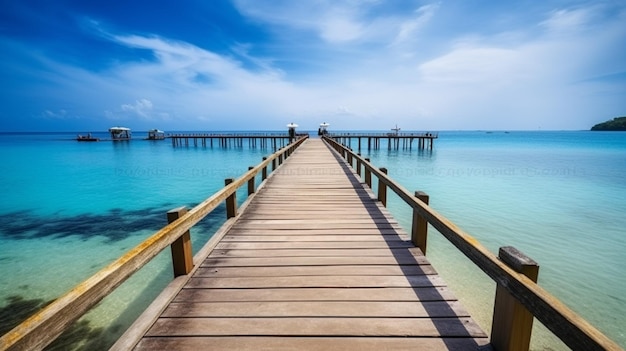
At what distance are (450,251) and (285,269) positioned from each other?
6.19m

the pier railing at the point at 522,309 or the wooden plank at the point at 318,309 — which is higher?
the pier railing at the point at 522,309

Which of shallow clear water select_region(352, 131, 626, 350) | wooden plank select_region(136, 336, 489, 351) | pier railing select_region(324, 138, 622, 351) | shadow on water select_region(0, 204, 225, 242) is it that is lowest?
shallow clear water select_region(352, 131, 626, 350)

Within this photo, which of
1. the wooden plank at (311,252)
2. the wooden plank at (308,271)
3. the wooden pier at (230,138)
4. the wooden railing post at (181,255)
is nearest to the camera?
the wooden railing post at (181,255)

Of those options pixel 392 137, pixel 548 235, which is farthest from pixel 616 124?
pixel 548 235

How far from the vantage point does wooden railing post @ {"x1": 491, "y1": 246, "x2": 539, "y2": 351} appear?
1.81m

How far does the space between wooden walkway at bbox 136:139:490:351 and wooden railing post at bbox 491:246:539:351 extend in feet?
0.87

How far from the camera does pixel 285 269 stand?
3344mm

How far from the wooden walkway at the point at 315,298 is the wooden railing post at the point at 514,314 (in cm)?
26

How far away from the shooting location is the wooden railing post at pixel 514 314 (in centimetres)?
181

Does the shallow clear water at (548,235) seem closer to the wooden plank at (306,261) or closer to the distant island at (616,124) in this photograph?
the wooden plank at (306,261)

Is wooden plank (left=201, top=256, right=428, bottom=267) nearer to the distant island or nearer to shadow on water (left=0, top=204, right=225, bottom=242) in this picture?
shadow on water (left=0, top=204, right=225, bottom=242)

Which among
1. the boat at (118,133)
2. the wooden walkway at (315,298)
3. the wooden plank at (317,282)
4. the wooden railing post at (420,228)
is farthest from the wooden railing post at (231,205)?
the boat at (118,133)

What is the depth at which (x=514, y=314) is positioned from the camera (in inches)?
73.2

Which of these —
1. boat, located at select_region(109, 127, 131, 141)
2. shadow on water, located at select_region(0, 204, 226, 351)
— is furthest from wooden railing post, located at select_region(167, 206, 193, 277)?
boat, located at select_region(109, 127, 131, 141)
